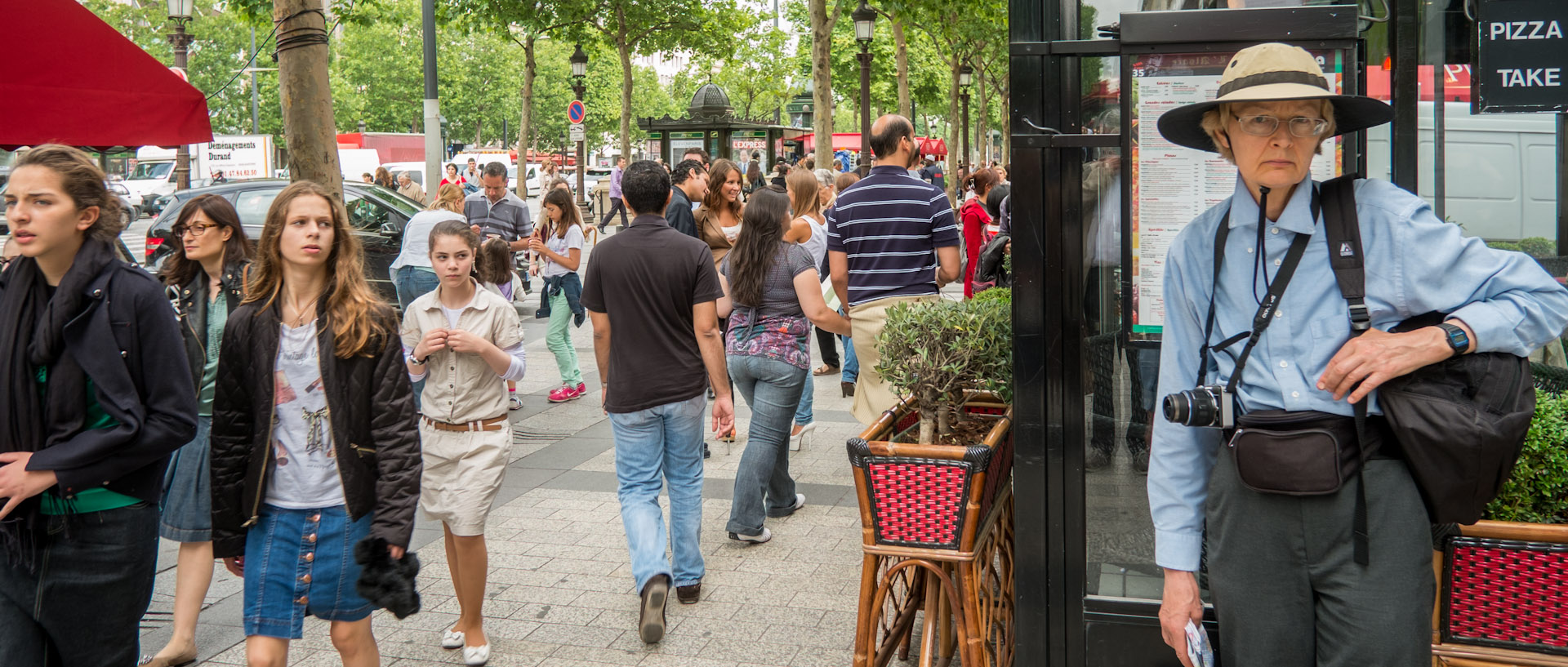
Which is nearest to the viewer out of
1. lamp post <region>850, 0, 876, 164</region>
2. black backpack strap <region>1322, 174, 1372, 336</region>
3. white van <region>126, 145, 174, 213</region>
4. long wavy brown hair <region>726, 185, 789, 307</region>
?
black backpack strap <region>1322, 174, 1372, 336</region>

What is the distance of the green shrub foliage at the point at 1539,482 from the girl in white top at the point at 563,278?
711 cm

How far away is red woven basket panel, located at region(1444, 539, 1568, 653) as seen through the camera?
2896mm

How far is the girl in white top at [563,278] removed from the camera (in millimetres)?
9367

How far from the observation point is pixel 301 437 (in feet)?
10.9

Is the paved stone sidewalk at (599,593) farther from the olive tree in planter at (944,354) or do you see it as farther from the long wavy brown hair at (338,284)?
the long wavy brown hair at (338,284)

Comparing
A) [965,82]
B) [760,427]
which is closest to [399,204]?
[760,427]

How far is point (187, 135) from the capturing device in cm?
557

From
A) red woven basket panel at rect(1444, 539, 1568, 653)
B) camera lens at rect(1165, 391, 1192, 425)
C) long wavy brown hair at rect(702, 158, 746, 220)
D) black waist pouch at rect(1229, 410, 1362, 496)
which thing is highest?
long wavy brown hair at rect(702, 158, 746, 220)

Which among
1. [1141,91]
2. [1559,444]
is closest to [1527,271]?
[1559,444]

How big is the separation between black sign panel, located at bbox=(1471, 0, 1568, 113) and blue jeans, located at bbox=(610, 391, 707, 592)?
2.91m

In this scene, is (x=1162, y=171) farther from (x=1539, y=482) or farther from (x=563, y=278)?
(x=563, y=278)

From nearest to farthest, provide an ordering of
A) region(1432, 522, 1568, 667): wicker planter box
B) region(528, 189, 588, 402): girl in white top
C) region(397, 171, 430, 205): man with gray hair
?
region(1432, 522, 1568, 667): wicker planter box, region(528, 189, 588, 402): girl in white top, region(397, 171, 430, 205): man with gray hair

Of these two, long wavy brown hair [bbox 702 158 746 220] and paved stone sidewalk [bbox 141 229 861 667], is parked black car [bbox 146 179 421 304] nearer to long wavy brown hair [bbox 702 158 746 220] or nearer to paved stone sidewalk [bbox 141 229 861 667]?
long wavy brown hair [bbox 702 158 746 220]

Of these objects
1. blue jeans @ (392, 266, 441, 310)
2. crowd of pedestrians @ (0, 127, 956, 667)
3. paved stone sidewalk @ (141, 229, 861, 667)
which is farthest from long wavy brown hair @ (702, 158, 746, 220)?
crowd of pedestrians @ (0, 127, 956, 667)
